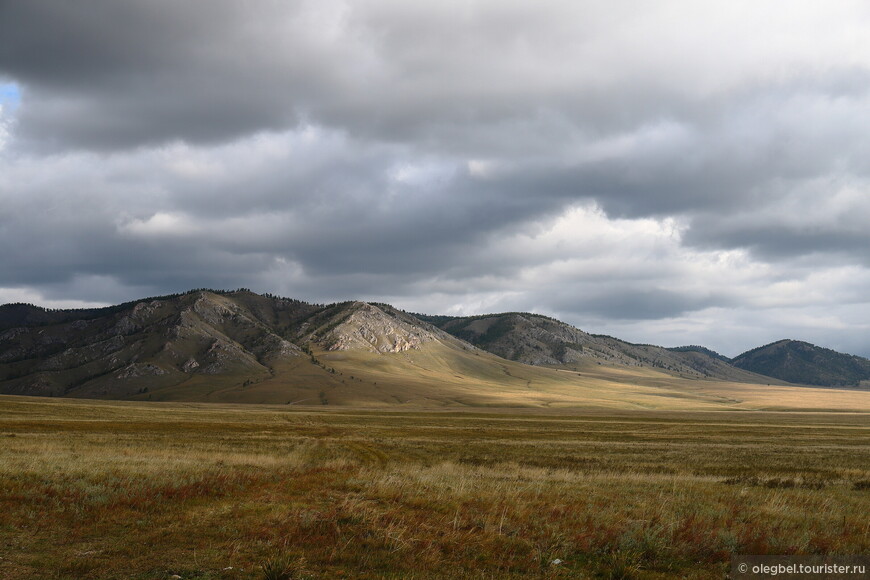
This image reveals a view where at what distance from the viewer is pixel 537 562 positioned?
11891mm

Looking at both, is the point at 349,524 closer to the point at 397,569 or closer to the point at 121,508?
the point at 397,569

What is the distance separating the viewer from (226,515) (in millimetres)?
15406

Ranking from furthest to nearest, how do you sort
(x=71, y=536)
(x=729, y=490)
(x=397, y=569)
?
1. (x=729, y=490)
2. (x=71, y=536)
3. (x=397, y=569)

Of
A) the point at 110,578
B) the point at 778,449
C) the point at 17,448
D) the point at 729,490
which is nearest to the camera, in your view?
the point at 110,578

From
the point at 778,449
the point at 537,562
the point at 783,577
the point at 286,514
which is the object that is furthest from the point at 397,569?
the point at 778,449

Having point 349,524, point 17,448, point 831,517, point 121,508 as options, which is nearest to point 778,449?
point 831,517

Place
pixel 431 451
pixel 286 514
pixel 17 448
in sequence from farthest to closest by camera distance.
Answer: pixel 431 451
pixel 17 448
pixel 286 514

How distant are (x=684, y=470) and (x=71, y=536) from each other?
3209 centimetres

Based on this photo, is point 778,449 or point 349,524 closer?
point 349,524

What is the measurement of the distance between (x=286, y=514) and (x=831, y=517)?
53.2 ft

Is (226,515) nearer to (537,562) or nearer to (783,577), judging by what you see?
(537,562)

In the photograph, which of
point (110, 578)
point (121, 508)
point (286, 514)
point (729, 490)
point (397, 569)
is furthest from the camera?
point (729, 490)

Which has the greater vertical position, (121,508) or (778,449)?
(121,508)

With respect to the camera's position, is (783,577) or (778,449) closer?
(783,577)
